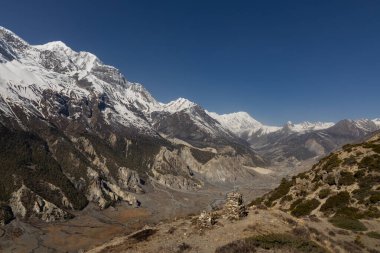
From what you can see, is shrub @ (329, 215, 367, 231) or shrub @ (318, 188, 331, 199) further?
shrub @ (318, 188, 331, 199)

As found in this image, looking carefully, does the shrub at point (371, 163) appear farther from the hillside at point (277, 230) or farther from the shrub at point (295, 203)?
the shrub at point (295, 203)

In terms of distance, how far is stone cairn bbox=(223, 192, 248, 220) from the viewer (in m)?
43.2

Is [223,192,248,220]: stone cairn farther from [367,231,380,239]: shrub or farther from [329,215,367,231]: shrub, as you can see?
[367,231,380,239]: shrub

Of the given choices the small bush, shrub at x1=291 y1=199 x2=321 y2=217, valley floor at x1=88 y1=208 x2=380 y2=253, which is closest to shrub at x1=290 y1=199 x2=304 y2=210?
shrub at x1=291 y1=199 x2=321 y2=217

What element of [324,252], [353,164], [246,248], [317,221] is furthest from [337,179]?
[246,248]

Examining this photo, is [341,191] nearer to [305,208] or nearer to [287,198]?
[305,208]

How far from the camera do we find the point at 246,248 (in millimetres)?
33844

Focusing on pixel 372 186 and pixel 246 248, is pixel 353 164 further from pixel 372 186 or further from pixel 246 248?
pixel 246 248

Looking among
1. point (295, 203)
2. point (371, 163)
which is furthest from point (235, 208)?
point (371, 163)

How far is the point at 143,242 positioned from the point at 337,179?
129 feet

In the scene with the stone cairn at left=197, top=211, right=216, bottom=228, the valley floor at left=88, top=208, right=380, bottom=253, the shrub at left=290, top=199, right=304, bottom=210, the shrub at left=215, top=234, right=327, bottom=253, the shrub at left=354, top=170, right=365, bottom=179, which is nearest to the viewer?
the shrub at left=215, top=234, right=327, bottom=253

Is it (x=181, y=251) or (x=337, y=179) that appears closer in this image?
(x=181, y=251)

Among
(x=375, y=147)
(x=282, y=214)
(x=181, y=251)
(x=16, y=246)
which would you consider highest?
Result: (x=375, y=147)

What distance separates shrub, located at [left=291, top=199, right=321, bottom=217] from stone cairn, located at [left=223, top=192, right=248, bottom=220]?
20.5 metres
